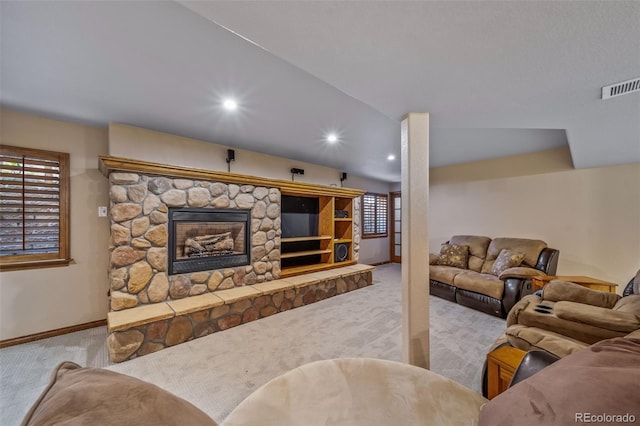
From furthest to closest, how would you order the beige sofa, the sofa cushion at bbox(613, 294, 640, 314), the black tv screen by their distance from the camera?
the black tv screen, the beige sofa, the sofa cushion at bbox(613, 294, 640, 314)

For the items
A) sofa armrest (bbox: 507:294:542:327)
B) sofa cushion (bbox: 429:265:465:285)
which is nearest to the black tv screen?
sofa cushion (bbox: 429:265:465:285)

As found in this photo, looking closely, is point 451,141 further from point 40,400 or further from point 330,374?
point 40,400

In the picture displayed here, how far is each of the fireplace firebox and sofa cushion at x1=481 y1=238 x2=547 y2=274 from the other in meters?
3.93

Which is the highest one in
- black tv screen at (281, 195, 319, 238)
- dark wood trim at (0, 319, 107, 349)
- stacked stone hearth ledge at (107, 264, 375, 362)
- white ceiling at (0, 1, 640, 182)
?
white ceiling at (0, 1, 640, 182)

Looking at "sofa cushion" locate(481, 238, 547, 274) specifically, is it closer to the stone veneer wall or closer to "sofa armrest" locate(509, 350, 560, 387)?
"sofa armrest" locate(509, 350, 560, 387)

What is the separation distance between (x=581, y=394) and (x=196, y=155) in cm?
378

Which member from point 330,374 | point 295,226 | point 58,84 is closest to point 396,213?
point 295,226

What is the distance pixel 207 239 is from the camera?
10.2 feet

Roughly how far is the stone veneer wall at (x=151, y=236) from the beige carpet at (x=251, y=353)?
1.96ft

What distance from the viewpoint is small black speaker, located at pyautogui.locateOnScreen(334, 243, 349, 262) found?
458 cm

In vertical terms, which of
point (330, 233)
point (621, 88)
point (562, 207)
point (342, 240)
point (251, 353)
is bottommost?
point (251, 353)

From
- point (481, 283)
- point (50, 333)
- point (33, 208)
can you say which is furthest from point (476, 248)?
point (33, 208)

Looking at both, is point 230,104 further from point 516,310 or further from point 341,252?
point 341,252

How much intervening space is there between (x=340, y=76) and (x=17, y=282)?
143 inches
